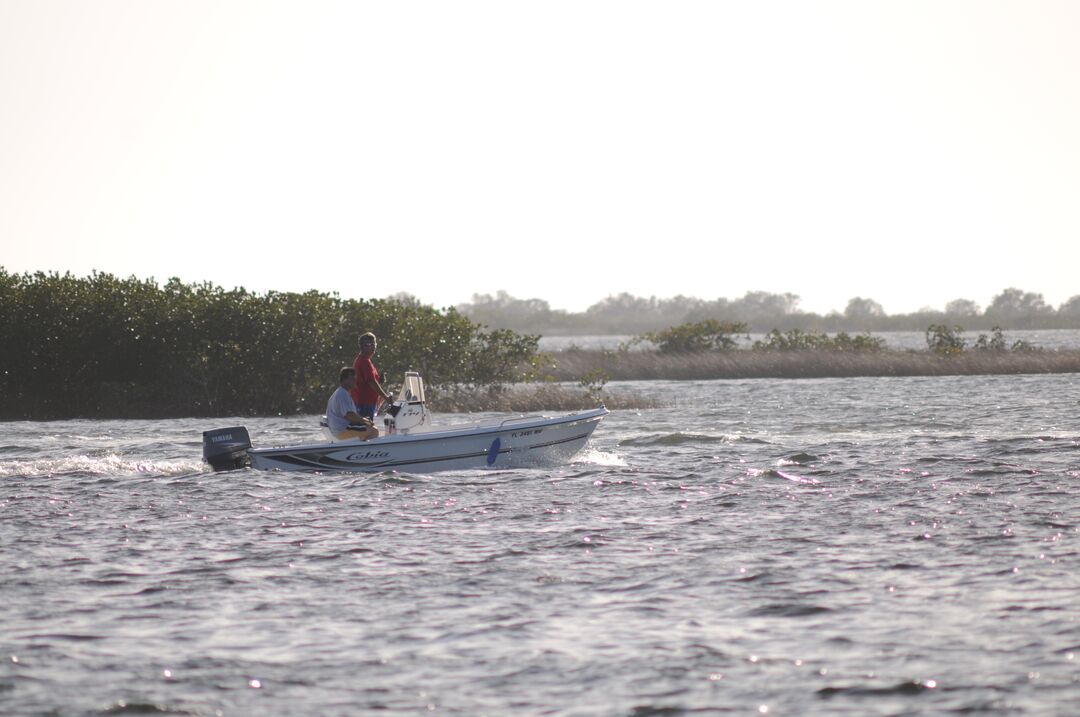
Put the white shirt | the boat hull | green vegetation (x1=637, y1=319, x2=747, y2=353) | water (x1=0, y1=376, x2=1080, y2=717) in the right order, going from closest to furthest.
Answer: water (x1=0, y1=376, x2=1080, y2=717)
the white shirt
the boat hull
green vegetation (x1=637, y1=319, x2=747, y2=353)

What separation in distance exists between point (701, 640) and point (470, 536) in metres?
5.38

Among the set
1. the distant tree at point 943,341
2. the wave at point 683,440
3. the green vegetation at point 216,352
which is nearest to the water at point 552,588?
the wave at point 683,440

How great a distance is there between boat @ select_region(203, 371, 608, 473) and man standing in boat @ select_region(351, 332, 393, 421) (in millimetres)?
237

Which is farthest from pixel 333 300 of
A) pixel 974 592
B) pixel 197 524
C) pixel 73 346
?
pixel 974 592

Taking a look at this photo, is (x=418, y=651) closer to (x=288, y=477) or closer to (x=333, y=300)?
(x=288, y=477)

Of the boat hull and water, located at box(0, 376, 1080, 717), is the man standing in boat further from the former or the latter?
water, located at box(0, 376, 1080, 717)

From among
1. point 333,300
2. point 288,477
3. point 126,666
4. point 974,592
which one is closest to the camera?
point 126,666

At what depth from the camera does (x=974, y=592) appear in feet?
37.8

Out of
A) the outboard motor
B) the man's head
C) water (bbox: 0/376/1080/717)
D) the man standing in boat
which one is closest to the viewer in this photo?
water (bbox: 0/376/1080/717)

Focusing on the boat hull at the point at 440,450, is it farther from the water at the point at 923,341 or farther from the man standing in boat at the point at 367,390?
the water at the point at 923,341

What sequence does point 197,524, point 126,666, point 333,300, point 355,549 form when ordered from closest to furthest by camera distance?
point 126,666 < point 355,549 < point 197,524 < point 333,300

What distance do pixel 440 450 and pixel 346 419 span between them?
1.54 metres

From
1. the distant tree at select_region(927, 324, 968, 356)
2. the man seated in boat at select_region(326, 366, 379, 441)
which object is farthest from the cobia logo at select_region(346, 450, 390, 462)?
the distant tree at select_region(927, 324, 968, 356)

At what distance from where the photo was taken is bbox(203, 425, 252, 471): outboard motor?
69.3ft
